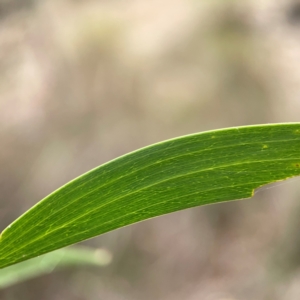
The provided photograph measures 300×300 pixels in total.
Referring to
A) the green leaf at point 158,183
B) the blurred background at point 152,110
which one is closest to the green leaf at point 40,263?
the green leaf at point 158,183

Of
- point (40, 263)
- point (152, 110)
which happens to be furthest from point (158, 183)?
point (152, 110)

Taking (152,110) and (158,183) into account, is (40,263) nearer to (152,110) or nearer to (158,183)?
(158,183)

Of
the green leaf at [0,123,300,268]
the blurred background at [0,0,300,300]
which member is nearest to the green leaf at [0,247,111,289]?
the green leaf at [0,123,300,268]

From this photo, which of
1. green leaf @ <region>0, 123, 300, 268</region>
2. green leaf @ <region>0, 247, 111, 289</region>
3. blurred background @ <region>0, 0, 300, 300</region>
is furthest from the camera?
blurred background @ <region>0, 0, 300, 300</region>

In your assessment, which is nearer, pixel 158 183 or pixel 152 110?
pixel 158 183

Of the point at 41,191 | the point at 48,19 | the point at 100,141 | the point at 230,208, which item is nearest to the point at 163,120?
the point at 100,141

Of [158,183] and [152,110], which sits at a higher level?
[152,110]

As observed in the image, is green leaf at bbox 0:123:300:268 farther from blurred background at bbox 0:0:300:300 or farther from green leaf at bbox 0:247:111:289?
blurred background at bbox 0:0:300:300
